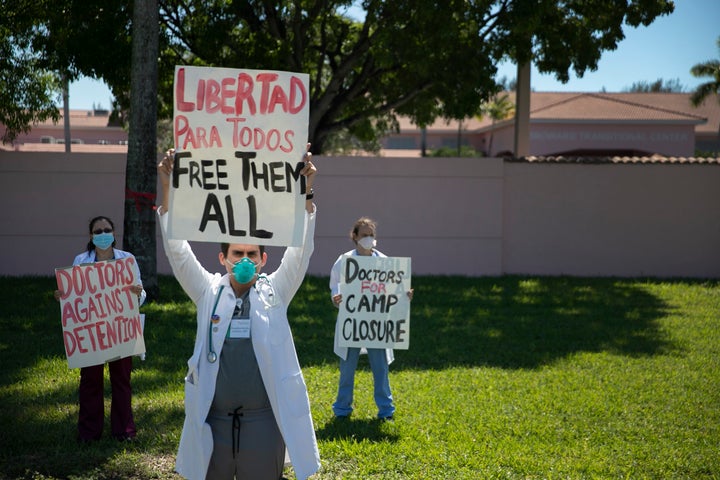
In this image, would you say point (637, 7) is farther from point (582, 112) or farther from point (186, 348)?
point (582, 112)

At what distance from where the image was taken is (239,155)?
4152 mm

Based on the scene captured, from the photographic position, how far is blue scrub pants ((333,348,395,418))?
22.1ft

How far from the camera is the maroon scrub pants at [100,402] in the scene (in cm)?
599

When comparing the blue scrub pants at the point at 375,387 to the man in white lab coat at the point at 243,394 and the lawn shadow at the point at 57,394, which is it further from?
the man in white lab coat at the point at 243,394

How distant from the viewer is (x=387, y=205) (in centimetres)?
1606

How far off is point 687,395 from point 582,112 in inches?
1438

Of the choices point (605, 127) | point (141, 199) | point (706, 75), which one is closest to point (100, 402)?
point (141, 199)

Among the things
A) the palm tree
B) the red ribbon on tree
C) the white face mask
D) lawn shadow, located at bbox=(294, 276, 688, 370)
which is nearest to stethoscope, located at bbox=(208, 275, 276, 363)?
the white face mask

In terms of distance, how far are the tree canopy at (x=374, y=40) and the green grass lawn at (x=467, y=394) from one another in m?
5.18

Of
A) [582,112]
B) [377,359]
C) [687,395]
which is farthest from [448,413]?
[582,112]

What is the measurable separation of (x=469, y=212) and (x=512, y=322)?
5.08 meters

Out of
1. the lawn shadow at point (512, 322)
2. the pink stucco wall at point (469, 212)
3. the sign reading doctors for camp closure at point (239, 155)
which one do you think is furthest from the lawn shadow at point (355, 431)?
the pink stucco wall at point (469, 212)

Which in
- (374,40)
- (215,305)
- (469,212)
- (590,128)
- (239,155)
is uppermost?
(590,128)

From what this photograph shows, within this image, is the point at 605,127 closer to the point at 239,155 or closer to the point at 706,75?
the point at 706,75
